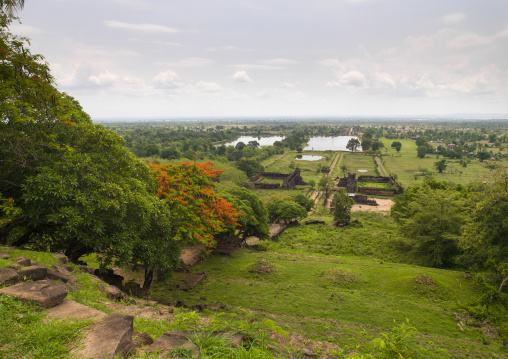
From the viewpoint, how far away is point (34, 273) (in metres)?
6.38

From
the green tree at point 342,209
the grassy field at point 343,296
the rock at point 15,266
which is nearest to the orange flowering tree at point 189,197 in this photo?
the grassy field at point 343,296

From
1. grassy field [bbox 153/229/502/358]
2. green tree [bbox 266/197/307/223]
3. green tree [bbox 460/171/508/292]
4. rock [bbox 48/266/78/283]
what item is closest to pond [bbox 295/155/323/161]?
green tree [bbox 266/197/307/223]

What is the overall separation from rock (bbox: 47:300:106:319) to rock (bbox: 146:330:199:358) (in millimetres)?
1589

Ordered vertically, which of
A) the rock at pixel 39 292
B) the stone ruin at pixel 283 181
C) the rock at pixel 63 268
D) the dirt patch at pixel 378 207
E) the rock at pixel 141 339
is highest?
the rock at pixel 39 292

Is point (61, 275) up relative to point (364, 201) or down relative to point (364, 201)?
up

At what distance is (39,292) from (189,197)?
8326mm

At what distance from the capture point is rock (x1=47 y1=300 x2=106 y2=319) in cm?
504

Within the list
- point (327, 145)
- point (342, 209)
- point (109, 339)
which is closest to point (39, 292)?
point (109, 339)

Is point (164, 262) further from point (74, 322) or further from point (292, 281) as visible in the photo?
point (292, 281)

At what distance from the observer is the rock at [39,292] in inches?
201

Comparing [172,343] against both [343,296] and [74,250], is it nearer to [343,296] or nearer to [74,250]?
[74,250]

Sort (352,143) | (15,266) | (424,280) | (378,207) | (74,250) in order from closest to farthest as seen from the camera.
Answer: (15,266)
(74,250)
(424,280)
(378,207)
(352,143)

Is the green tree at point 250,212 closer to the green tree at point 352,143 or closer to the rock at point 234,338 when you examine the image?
the rock at point 234,338

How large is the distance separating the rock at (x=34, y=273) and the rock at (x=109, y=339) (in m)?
3.03
